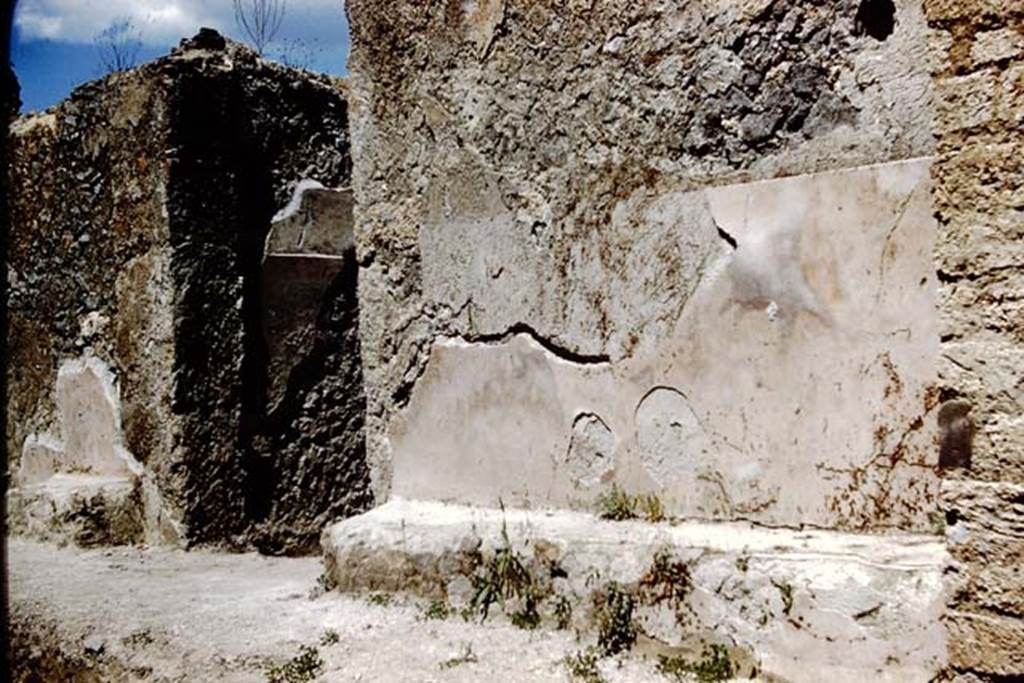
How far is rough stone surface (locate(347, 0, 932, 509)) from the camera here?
2213 millimetres

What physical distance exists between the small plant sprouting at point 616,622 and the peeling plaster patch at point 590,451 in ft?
1.03

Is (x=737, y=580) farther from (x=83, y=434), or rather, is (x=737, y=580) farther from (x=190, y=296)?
(x=83, y=434)

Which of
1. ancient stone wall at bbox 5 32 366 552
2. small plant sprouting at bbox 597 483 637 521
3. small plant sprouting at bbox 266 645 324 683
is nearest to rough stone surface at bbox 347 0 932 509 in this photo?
small plant sprouting at bbox 597 483 637 521

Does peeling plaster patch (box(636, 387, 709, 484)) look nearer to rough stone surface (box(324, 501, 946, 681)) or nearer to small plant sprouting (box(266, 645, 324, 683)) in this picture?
rough stone surface (box(324, 501, 946, 681))

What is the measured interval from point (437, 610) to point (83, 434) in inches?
95.6

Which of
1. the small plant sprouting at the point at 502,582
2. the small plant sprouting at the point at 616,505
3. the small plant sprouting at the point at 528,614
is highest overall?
the small plant sprouting at the point at 616,505

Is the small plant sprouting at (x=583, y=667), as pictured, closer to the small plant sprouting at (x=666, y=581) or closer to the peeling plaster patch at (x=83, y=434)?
the small plant sprouting at (x=666, y=581)

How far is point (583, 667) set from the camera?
2.21 m

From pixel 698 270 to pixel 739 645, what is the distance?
0.80 metres

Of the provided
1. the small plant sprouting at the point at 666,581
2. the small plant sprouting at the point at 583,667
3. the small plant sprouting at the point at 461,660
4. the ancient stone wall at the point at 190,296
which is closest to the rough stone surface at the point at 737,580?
the small plant sprouting at the point at 666,581

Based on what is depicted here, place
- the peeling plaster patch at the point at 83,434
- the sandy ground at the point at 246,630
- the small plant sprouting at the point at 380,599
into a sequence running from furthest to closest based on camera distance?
the peeling plaster patch at the point at 83,434, the small plant sprouting at the point at 380,599, the sandy ground at the point at 246,630

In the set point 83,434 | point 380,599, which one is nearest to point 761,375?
point 380,599

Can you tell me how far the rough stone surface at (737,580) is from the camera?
1.93 metres

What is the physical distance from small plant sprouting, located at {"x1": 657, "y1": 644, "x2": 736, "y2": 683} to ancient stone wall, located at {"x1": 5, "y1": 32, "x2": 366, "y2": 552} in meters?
2.35
